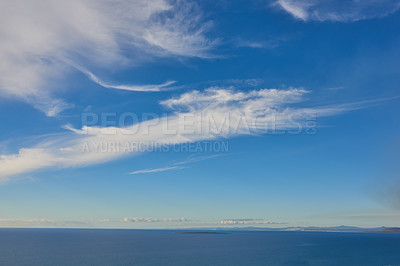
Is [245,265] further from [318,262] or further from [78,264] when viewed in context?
[78,264]

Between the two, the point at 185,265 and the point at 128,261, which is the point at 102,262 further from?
the point at 185,265

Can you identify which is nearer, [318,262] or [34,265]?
[34,265]

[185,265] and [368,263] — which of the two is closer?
[185,265]

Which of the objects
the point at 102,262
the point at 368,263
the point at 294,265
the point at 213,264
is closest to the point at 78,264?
the point at 102,262

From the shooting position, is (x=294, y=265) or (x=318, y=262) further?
(x=318, y=262)

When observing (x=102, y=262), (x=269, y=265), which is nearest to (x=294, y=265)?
(x=269, y=265)

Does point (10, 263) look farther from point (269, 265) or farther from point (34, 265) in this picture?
point (269, 265)

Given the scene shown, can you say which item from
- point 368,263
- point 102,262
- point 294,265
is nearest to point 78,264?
point 102,262
